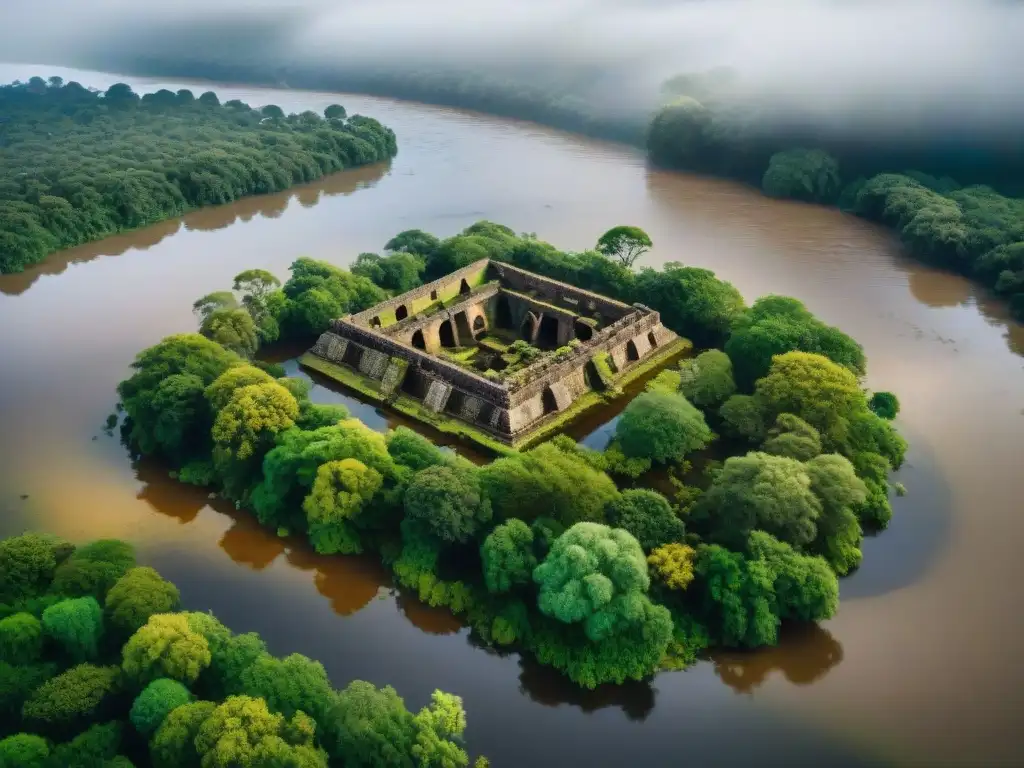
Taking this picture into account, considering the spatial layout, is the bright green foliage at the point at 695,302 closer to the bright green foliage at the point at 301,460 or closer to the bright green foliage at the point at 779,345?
the bright green foliage at the point at 779,345

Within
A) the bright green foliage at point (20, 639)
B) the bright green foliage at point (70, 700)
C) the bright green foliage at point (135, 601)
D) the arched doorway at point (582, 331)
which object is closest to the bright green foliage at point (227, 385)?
the bright green foliage at point (135, 601)

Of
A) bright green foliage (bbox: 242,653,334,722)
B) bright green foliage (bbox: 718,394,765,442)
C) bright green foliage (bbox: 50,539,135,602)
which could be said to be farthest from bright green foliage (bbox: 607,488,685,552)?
bright green foliage (bbox: 50,539,135,602)

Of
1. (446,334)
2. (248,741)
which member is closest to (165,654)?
(248,741)

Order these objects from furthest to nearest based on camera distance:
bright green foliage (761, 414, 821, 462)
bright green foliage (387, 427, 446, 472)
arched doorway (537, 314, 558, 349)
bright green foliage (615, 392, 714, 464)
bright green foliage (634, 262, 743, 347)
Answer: arched doorway (537, 314, 558, 349)
bright green foliage (634, 262, 743, 347)
bright green foliage (615, 392, 714, 464)
bright green foliage (761, 414, 821, 462)
bright green foliage (387, 427, 446, 472)

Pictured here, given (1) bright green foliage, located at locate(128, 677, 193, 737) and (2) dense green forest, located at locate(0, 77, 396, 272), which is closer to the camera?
(1) bright green foliage, located at locate(128, 677, 193, 737)

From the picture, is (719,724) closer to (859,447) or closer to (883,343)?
(859,447)

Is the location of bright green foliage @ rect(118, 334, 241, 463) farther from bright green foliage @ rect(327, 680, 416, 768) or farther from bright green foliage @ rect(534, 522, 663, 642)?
bright green foliage @ rect(534, 522, 663, 642)

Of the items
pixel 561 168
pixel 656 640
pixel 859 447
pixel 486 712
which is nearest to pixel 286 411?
pixel 486 712
